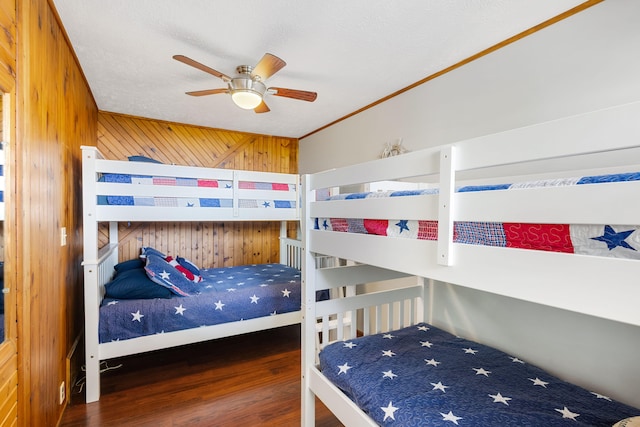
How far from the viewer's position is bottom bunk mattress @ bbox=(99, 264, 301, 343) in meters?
2.15

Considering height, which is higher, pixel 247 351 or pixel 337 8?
pixel 337 8

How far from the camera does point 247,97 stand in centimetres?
217

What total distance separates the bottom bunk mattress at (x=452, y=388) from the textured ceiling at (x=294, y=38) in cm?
184

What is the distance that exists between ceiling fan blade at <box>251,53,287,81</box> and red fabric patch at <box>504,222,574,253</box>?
154 cm

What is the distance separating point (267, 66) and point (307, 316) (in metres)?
1.54

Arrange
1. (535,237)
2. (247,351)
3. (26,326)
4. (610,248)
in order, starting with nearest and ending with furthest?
(610,248) < (535,237) < (26,326) < (247,351)

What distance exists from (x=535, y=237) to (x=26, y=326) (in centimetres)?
191

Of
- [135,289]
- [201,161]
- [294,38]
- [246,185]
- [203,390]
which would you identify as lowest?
[203,390]

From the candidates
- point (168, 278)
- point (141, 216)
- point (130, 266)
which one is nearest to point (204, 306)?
Answer: point (168, 278)

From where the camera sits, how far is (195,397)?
6.79 ft

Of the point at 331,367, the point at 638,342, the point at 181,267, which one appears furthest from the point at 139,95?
the point at 638,342

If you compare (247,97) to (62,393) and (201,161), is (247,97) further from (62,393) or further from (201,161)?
(62,393)

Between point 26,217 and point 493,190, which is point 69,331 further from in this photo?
point 493,190

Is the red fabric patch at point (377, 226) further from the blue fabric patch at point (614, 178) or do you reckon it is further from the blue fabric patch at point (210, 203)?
the blue fabric patch at point (210, 203)
